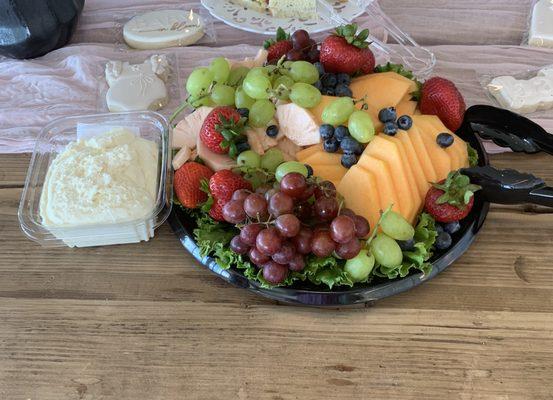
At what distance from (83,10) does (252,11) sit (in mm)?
583

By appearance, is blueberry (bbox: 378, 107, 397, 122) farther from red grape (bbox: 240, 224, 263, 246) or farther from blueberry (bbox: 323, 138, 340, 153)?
red grape (bbox: 240, 224, 263, 246)

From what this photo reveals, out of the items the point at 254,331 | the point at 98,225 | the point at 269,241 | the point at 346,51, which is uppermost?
the point at 346,51

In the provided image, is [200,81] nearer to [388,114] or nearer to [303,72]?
[303,72]

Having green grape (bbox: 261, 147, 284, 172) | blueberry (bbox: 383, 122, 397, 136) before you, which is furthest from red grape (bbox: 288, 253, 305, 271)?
blueberry (bbox: 383, 122, 397, 136)

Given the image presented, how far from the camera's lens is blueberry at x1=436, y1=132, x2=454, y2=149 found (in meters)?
1.10

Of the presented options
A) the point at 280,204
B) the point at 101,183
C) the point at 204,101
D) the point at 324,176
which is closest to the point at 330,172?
the point at 324,176

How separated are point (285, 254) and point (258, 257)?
0.16ft

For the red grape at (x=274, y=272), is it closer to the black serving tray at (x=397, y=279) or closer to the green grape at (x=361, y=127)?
the black serving tray at (x=397, y=279)

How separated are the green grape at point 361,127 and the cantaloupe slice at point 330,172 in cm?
7

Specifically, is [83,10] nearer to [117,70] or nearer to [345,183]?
[117,70]

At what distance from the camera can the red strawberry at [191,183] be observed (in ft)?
3.45

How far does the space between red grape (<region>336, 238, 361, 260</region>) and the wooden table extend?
158mm

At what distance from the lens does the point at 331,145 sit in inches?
41.9

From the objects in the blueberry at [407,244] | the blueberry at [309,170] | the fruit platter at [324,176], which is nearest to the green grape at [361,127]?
the fruit platter at [324,176]
